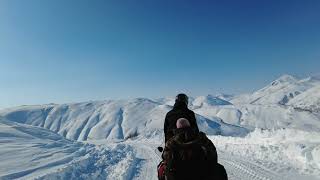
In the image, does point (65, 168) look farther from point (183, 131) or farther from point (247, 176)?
point (183, 131)

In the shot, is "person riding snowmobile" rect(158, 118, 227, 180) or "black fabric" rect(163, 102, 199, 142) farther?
"black fabric" rect(163, 102, 199, 142)

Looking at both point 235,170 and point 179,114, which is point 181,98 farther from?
point 235,170

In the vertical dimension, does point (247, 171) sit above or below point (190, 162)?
below

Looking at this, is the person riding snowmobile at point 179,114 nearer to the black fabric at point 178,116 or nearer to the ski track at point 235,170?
the black fabric at point 178,116

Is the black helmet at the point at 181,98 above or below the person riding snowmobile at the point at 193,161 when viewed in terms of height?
above

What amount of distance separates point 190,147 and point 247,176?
10.8m

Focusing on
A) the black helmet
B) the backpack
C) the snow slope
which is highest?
the black helmet

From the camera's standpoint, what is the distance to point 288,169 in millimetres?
15984

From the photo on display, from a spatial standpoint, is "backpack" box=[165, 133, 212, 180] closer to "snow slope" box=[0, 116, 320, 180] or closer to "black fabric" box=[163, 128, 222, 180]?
"black fabric" box=[163, 128, 222, 180]

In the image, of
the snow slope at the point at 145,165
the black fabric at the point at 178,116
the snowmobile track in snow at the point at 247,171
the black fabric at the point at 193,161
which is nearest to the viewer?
the black fabric at the point at 193,161

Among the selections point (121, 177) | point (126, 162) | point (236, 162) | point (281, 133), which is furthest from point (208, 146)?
point (281, 133)

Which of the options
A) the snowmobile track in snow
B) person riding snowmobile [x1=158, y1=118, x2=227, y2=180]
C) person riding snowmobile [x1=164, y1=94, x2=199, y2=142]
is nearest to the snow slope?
the snowmobile track in snow

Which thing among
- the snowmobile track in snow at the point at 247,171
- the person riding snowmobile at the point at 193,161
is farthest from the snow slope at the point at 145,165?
the person riding snowmobile at the point at 193,161

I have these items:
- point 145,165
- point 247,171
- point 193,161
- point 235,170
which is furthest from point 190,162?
point 145,165
